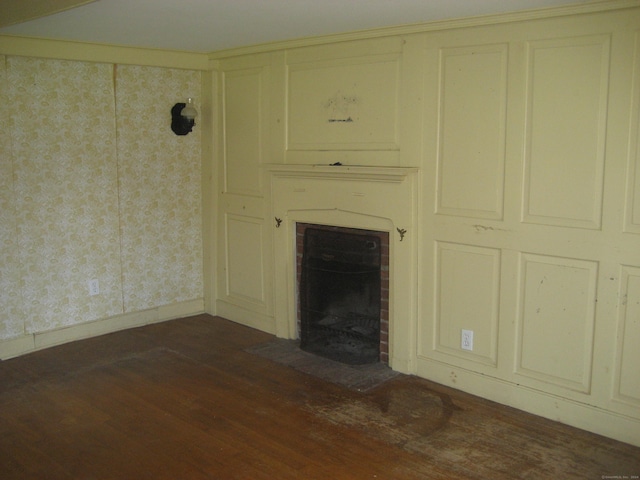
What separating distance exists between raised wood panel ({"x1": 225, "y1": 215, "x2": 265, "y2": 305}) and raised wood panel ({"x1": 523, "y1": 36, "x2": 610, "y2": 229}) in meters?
2.28

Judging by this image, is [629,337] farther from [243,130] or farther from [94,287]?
[94,287]

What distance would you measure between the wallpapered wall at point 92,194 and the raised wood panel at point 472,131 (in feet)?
8.01

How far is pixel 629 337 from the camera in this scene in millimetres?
3139

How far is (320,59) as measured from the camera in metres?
4.38

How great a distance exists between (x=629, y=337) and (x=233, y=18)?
2830 millimetres

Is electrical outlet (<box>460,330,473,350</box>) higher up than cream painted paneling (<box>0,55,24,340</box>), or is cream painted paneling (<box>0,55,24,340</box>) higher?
cream painted paneling (<box>0,55,24,340</box>)

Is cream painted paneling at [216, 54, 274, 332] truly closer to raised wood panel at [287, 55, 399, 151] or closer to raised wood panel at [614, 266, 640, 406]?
raised wood panel at [287, 55, 399, 151]

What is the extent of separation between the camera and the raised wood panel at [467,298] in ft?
12.0

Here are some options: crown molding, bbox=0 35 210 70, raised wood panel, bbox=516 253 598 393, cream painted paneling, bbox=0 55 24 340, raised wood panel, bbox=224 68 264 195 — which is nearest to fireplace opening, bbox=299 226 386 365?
raised wood panel, bbox=224 68 264 195

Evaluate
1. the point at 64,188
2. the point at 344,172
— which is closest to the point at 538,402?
the point at 344,172

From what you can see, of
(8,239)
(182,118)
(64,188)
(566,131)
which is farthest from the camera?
(182,118)

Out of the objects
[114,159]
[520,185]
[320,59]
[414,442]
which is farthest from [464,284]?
[114,159]

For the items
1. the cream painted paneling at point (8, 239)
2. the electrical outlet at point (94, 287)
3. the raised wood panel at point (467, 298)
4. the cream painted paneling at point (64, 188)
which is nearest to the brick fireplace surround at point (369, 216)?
the raised wood panel at point (467, 298)

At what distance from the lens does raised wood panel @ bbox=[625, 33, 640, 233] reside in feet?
9.87
